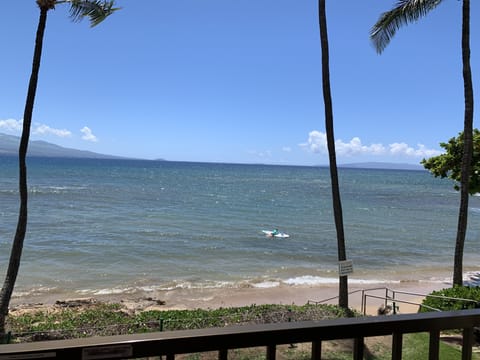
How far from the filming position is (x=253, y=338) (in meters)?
1.79

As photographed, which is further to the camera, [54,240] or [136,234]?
[136,234]

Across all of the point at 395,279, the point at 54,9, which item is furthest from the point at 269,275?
the point at 54,9

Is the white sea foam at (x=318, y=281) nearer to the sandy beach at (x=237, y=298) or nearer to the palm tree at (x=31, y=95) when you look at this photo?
the sandy beach at (x=237, y=298)

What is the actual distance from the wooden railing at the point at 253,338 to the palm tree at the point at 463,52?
33.6ft

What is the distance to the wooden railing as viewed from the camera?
1.56 m

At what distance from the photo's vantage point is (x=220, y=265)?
21672mm

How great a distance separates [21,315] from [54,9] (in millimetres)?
8308

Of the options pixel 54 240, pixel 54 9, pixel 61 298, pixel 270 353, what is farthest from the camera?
pixel 54 240

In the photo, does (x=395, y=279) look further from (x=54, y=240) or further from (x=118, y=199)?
(x=118, y=199)

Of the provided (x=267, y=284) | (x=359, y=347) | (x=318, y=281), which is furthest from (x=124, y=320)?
(x=318, y=281)

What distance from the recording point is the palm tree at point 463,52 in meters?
11.1

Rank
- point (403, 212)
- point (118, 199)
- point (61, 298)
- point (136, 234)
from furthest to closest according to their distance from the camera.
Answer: point (118, 199) < point (403, 212) < point (136, 234) < point (61, 298)

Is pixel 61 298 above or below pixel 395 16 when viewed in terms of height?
below

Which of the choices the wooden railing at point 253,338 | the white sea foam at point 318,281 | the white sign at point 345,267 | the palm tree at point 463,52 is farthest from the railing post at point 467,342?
the white sea foam at point 318,281
